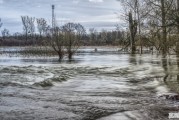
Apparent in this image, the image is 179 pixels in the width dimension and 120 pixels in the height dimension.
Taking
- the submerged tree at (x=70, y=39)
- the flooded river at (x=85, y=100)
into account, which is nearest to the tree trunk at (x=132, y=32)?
the submerged tree at (x=70, y=39)

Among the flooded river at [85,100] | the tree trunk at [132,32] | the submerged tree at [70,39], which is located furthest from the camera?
the tree trunk at [132,32]

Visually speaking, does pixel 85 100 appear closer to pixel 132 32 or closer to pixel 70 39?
pixel 70 39

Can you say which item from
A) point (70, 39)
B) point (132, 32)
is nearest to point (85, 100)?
point (70, 39)

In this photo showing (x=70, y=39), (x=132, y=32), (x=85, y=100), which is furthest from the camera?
(x=132, y=32)

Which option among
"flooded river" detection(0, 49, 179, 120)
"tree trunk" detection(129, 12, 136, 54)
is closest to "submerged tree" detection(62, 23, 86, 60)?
"tree trunk" detection(129, 12, 136, 54)

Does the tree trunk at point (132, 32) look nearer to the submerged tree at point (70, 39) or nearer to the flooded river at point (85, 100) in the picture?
the submerged tree at point (70, 39)

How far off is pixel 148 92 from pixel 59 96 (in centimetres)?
300

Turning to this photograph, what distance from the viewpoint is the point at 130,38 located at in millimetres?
54656

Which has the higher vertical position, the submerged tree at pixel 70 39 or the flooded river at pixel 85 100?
the submerged tree at pixel 70 39

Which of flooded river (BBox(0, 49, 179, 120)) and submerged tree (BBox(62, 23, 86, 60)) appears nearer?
flooded river (BBox(0, 49, 179, 120))

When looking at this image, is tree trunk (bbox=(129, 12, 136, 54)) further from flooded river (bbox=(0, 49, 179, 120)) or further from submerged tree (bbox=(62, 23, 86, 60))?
flooded river (bbox=(0, 49, 179, 120))

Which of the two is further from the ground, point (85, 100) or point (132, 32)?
point (132, 32)

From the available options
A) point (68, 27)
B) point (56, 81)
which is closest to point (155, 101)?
point (56, 81)

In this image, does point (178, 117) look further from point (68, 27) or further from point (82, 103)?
point (68, 27)
